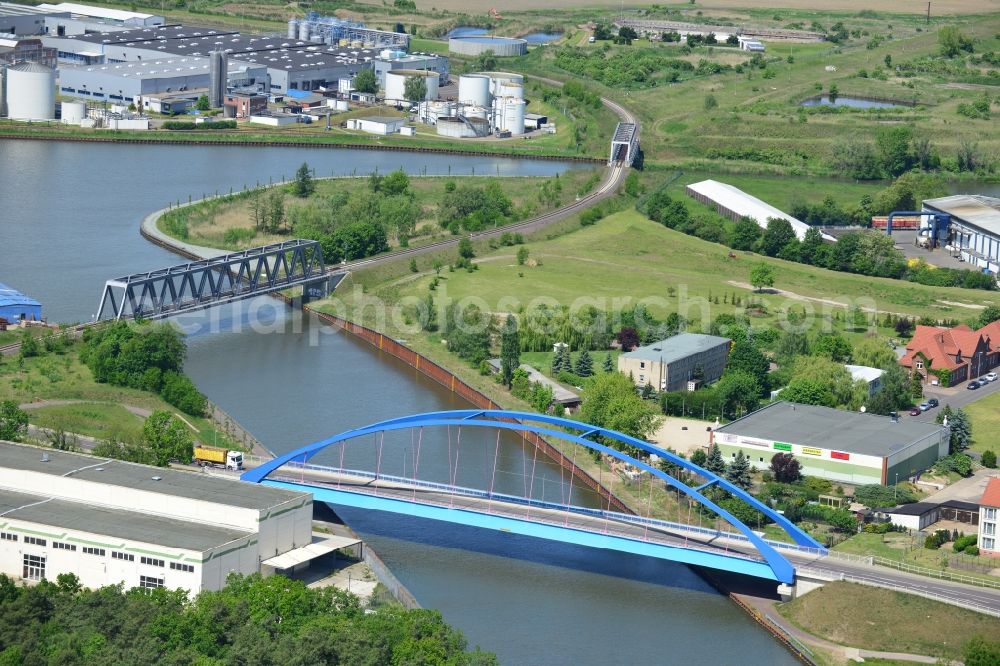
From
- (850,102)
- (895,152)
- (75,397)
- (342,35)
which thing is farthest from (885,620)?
(342,35)

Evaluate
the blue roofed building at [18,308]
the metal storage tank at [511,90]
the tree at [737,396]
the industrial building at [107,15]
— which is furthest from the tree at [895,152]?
the industrial building at [107,15]

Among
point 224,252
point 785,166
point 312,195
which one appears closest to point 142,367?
point 224,252

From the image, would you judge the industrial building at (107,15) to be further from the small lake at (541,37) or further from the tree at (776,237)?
the tree at (776,237)

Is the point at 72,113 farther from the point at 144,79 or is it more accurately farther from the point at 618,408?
the point at 618,408

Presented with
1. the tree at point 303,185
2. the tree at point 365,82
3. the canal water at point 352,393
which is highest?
the tree at point 365,82

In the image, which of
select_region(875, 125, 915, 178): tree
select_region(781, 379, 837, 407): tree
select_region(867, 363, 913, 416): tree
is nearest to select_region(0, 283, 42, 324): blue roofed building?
select_region(781, 379, 837, 407): tree
